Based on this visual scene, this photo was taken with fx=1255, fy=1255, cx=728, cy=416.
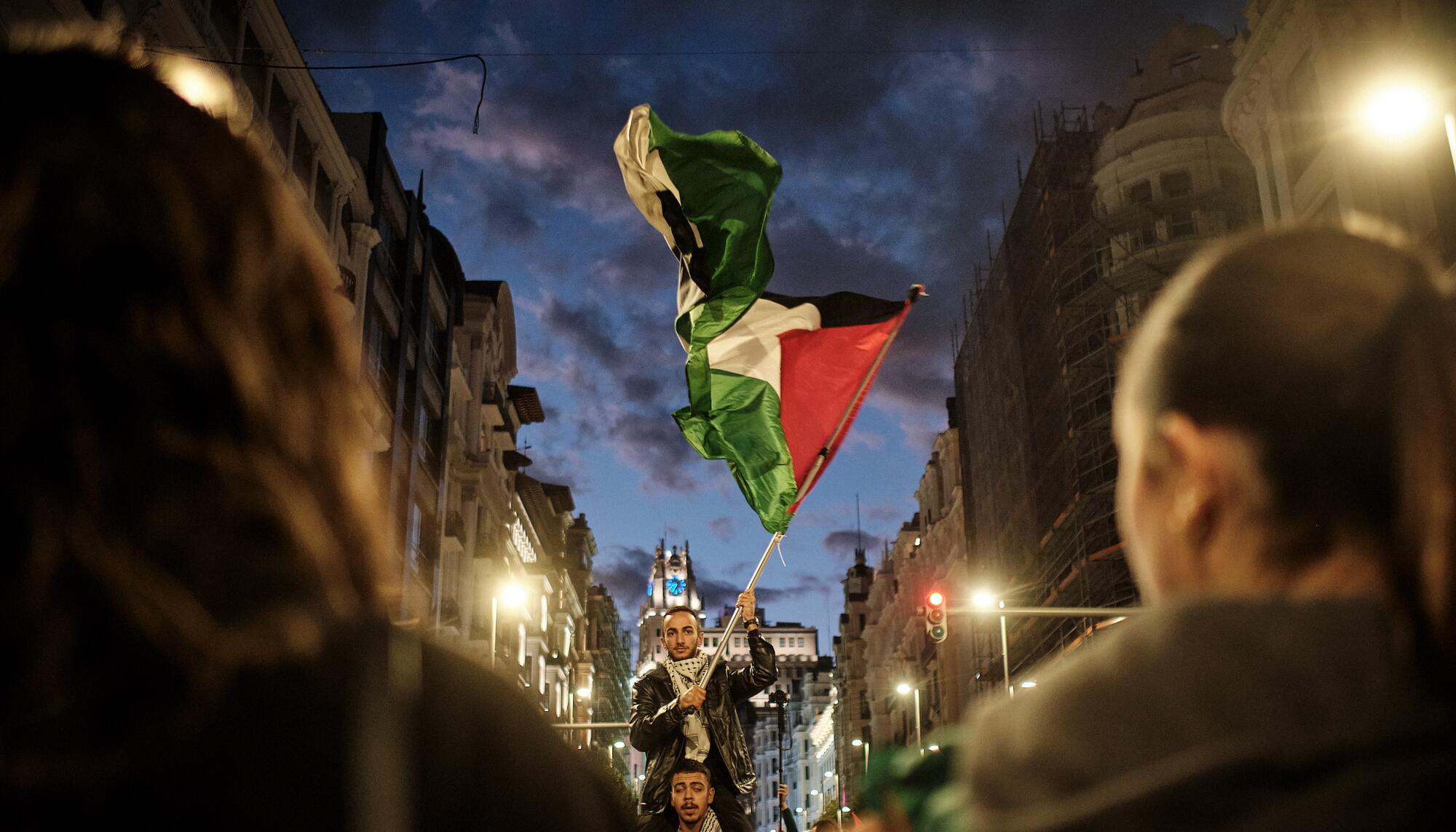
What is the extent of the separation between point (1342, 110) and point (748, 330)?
19.1m

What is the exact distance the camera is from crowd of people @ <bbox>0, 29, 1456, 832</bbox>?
1222 millimetres

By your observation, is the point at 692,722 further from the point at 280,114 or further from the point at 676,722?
the point at 280,114

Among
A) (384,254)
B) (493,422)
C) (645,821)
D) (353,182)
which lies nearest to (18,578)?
(645,821)

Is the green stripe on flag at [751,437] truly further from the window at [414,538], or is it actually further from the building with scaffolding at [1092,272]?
the window at [414,538]

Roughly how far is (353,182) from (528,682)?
36378mm

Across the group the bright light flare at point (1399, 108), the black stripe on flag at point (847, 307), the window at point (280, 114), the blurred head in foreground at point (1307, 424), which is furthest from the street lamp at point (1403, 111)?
the window at point (280, 114)

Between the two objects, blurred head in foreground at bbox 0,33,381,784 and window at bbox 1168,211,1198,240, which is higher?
window at bbox 1168,211,1198,240

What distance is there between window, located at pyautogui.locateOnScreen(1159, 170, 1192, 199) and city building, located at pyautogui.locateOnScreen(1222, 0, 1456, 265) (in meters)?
7.86

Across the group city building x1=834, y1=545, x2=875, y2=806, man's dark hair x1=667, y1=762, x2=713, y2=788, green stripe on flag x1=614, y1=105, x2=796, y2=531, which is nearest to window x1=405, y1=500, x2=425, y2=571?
green stripe on flag x1=614, y1=105, x2=796, y2=531

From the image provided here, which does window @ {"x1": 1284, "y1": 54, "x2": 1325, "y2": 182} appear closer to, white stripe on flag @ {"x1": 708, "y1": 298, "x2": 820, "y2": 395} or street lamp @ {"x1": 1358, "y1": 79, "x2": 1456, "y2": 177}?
street lamp @ {"x1": 1358, "y1": 79, "x2": 1456, "y2": 177}

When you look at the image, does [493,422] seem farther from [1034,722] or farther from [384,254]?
[1034,722]

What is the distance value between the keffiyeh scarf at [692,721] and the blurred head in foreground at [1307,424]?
24.4 ft

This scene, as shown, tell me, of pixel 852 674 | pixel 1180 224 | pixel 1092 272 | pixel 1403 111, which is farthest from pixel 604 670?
pixel 1403 111

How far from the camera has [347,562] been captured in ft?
4.63
